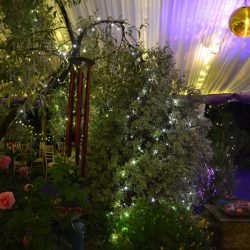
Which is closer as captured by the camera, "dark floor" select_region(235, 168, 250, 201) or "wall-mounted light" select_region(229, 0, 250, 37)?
"wall-mounted light" select_region(229, 0, 250, 37)

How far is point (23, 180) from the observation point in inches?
147

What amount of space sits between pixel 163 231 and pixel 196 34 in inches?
132

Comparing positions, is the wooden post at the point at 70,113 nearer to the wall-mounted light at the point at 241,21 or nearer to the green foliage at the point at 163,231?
the green foliage at the point at 163,231

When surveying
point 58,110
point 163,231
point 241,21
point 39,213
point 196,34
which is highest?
point 196,34

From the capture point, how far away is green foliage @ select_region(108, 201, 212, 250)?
3375mm

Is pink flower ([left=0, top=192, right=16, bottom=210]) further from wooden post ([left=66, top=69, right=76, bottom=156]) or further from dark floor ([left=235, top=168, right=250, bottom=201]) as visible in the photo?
dark floor ([left=235, top=168, right=250, bottom=201])

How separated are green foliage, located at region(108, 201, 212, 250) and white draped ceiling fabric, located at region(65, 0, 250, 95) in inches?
97.9

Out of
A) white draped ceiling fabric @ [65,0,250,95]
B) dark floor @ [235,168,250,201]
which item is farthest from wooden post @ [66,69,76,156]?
dark floor @ [235,168,250,201]

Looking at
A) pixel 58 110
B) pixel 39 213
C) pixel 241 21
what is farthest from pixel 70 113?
pixel 241 21

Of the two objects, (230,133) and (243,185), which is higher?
(230,133)

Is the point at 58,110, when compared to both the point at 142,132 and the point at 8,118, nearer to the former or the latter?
the point at 142,132

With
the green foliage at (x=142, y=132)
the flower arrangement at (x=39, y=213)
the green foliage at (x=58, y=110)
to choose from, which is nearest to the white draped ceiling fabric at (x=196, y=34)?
the green foliage at (x=142, y=132)

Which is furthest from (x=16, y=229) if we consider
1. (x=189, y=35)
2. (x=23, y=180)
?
(x=189, y=35)

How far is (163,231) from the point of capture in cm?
339
